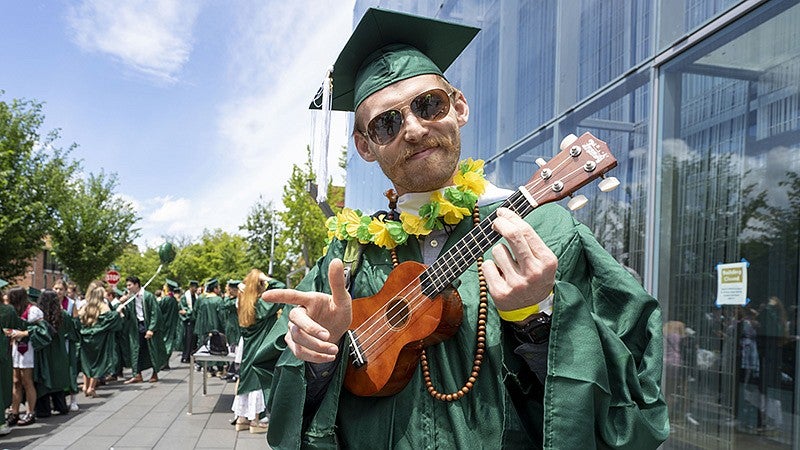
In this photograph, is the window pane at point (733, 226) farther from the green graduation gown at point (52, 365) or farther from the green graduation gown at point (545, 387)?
the green graduation gown at point (52, 365)

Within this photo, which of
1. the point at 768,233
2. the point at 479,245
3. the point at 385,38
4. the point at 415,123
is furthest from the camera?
the point at 768,233

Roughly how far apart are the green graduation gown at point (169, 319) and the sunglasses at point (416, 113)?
1238 centimetres

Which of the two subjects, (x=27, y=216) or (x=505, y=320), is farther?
(x=27, y=216)

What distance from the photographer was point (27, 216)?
2217 centimetres

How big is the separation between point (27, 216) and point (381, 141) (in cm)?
2447

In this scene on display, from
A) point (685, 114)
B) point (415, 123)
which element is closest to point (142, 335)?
point (685, 114)

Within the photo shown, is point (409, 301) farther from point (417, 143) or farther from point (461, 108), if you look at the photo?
point (461, 108)

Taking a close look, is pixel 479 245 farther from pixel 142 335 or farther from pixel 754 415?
pixel 142 335

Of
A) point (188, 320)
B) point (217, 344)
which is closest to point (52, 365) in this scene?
point (217, 344)

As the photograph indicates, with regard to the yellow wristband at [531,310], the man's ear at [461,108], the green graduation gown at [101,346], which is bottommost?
the green graduation gown at [101,346]

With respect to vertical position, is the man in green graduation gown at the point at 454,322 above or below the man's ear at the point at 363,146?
below

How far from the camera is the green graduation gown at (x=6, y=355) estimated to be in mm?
7266

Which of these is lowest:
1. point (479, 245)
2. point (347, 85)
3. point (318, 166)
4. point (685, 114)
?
point (479, 245)

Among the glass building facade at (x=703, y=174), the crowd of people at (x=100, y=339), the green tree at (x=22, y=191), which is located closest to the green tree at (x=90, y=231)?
the green tree at (x=22, y=191)
